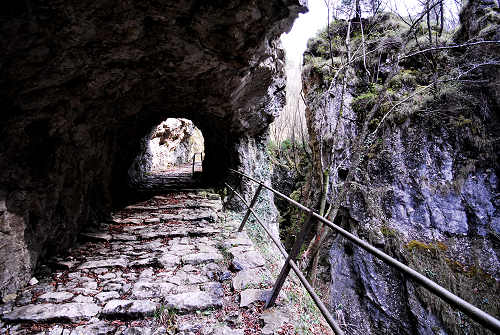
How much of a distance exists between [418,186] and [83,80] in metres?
10.7

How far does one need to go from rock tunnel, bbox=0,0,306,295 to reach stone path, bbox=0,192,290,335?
0.36 m

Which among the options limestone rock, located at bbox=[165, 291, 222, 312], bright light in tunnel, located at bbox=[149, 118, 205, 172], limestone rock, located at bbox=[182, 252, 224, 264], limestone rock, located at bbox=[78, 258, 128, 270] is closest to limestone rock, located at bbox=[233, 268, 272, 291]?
limestone rock, located at bbox=[165, 291, 222, 312]

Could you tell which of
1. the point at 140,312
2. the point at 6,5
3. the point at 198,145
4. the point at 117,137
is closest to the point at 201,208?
the point at 117,137

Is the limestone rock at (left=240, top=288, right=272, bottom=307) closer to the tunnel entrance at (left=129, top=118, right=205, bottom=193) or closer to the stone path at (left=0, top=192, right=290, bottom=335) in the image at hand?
the stone path at (left=0, top=192, right=290, bottom=335)

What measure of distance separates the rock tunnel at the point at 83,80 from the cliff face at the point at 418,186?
4.47 metres

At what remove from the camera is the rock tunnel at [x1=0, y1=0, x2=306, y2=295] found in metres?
2.28

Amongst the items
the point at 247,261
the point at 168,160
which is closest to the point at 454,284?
the point at 247,261

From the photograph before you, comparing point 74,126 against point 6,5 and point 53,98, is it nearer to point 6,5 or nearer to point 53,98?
point 53,98

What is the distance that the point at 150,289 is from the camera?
2549 millimetres

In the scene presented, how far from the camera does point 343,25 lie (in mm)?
9445

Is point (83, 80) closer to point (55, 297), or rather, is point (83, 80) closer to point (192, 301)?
point (55, 297)

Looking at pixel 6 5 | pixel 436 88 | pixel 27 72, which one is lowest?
pixel 27 72

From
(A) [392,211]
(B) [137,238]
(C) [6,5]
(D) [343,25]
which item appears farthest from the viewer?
(D) [343,25]

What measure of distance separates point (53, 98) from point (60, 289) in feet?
7.43
